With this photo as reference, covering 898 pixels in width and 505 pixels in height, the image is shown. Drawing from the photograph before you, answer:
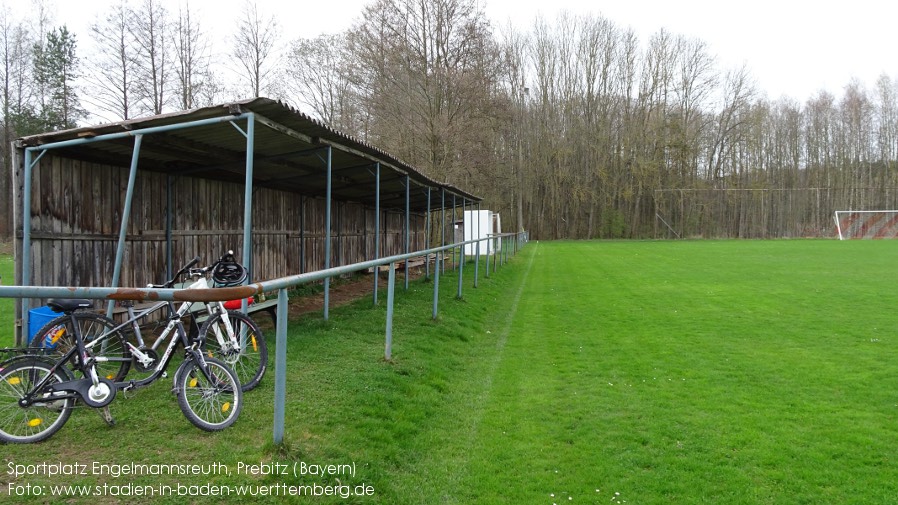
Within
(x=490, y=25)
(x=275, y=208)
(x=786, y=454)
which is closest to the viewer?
(x=786, y=454)

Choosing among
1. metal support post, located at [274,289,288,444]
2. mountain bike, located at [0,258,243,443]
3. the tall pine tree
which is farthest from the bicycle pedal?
the tall pine tree

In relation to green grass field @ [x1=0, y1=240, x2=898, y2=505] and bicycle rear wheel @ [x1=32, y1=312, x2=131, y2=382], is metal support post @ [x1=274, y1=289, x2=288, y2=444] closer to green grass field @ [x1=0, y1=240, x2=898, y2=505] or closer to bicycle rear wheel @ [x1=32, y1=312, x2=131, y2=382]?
green grass field @ [x1=0, y1=240, x2=898, y2=505]

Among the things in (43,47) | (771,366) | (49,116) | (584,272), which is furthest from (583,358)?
(43,47)

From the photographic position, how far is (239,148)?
729 centimetres

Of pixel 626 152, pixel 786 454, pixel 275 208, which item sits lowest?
pixel 786 454

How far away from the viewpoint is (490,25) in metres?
23.3

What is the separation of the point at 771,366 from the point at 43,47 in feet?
109

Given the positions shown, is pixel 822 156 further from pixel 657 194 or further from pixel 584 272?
pixel 584 272

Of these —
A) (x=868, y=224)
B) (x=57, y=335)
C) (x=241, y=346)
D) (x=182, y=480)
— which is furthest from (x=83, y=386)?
(x=868, y=224)

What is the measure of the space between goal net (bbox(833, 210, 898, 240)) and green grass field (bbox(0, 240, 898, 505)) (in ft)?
145

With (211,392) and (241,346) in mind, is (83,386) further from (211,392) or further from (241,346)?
(241,346)

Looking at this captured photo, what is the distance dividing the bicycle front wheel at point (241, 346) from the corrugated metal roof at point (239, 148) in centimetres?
209

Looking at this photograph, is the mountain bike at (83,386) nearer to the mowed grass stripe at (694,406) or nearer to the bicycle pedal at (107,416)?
the bicycle pedal at (107,416)

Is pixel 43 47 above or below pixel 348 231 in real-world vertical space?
above
